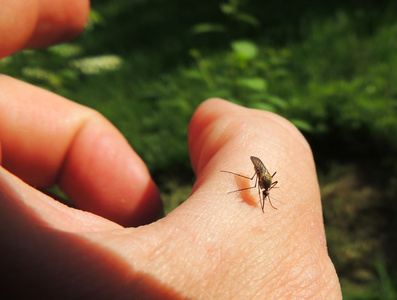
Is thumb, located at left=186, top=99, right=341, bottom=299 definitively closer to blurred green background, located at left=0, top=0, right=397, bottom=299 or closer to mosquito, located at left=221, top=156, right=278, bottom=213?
mosquito, located at left=221, top=156, right=278, bottom=213

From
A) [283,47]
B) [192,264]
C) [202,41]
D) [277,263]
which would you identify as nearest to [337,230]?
[277,263]

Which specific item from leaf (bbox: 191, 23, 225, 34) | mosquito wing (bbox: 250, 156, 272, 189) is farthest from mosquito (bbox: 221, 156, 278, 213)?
leaf (bbox: 191, 23, 225, 34)

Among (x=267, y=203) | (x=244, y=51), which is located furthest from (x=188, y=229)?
(x=244, y=51)

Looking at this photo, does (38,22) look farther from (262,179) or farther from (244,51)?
(262,179)

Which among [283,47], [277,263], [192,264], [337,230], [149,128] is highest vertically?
[192,264]

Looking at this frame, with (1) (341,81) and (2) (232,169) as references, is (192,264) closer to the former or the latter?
(2) (232,169)

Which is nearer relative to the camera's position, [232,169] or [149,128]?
[232,169]

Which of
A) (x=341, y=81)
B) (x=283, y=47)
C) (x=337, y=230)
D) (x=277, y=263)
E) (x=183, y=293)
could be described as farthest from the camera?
(x=283, y=47)

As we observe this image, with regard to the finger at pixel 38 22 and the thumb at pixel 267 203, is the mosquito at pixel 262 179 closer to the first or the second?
the thumb at pixel 267 203
